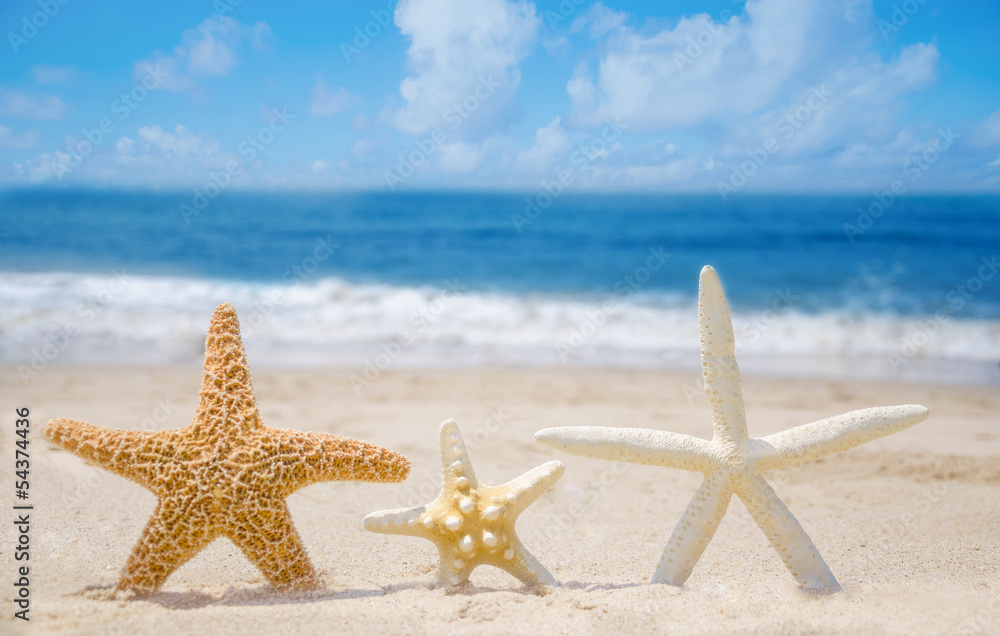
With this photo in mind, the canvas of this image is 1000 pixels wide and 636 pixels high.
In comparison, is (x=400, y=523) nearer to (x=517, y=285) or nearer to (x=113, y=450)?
(x=113, y=450)

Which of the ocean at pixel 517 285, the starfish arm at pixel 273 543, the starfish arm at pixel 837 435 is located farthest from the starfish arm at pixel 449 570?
the ocean at pixel 517 285

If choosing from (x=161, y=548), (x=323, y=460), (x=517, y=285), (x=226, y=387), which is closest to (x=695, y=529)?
(x=323, y=460)

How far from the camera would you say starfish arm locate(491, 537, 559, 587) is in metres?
3.46

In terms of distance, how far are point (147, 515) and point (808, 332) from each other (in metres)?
10.8

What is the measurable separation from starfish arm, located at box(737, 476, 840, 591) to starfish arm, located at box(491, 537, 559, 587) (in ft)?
3.66

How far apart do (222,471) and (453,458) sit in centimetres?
112

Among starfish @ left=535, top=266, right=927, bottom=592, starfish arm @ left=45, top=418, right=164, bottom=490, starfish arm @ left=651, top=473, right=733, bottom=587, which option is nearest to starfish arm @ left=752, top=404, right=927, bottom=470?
starfish @ left=535, top=266, right=927, bottom=592

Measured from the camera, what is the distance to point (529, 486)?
3502 millimetres

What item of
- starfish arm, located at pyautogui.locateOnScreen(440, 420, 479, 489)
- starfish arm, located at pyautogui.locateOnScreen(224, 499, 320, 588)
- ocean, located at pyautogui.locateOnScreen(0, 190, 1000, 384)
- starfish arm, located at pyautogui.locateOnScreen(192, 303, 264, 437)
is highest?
ocean, located at pyautogui.locateOnScreen(0, 190, 1000, 384)

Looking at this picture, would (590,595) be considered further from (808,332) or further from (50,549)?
(808,332)

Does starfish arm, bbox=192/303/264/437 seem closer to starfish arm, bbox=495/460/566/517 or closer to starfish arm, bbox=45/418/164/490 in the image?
starfish arm, bbox=45/418/164/490

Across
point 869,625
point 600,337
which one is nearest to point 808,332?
point 600,337

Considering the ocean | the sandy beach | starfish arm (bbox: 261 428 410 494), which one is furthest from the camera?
the ocean

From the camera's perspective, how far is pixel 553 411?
779cm
